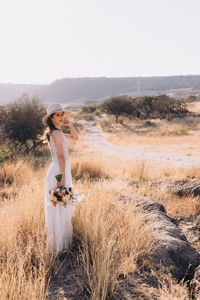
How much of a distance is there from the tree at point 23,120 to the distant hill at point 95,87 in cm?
10938

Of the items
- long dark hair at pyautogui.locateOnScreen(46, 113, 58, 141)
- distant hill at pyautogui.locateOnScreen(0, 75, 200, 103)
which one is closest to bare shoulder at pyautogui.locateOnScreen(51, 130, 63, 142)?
long dark hair at pyautogui.locateOnScreen(46, 113, 58, 141)

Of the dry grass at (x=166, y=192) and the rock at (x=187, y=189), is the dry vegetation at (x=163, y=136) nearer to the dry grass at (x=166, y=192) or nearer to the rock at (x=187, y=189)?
the dry grass at (x=166, y=192)

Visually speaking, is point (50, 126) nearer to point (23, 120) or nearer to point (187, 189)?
point (187, 189)

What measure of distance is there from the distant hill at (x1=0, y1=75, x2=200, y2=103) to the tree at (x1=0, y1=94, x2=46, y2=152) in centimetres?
10938

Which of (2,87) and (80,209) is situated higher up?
(2,87)

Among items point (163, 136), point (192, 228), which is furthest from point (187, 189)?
point (163, 136)

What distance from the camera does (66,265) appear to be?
2.88 m

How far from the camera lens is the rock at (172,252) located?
9.58 feet

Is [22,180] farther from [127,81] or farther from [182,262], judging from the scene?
[127,81]

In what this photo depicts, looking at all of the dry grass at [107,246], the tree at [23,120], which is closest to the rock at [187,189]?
the dry grass at [107,246]

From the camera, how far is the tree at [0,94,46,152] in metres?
13.2

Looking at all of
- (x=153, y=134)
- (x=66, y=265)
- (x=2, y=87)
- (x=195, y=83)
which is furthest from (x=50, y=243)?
(x=2, y=87)

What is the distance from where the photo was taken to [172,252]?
313cm

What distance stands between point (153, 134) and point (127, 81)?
124696 millimetres
